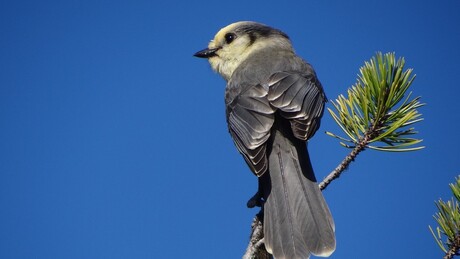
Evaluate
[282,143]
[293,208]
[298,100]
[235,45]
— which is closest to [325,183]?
[293,208]

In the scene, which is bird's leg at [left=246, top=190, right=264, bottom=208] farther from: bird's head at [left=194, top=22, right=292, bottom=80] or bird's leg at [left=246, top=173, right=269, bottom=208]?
bird's head at [left=194, top=22, right=292, bottom=80]

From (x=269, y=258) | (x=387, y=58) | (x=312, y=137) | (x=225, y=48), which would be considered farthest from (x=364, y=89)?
(x=225, y=48)

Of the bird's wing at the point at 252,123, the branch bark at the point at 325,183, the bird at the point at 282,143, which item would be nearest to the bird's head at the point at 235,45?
the bird at the point at 282,143

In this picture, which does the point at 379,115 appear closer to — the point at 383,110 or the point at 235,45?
the point at 383,110

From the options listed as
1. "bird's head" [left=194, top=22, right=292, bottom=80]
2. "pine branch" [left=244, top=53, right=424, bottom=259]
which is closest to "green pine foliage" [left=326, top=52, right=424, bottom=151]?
"pine branch" [left=244, top=53, right=424, bottom=259]

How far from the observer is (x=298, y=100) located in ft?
11.2

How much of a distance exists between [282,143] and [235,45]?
5.48 ft

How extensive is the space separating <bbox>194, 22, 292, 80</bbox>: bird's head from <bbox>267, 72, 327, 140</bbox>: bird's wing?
1.00 metres

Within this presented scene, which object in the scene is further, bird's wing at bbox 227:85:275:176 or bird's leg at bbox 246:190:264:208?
bird's leg at bbox 246:190:264:208

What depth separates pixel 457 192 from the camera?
2395 mm

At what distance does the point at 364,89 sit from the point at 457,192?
742 millimetres

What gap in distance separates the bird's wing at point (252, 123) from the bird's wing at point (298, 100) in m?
0.08

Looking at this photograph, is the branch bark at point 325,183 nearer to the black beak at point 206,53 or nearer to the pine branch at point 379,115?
the pine branch at point 379,115

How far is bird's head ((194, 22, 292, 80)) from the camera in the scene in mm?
4770
